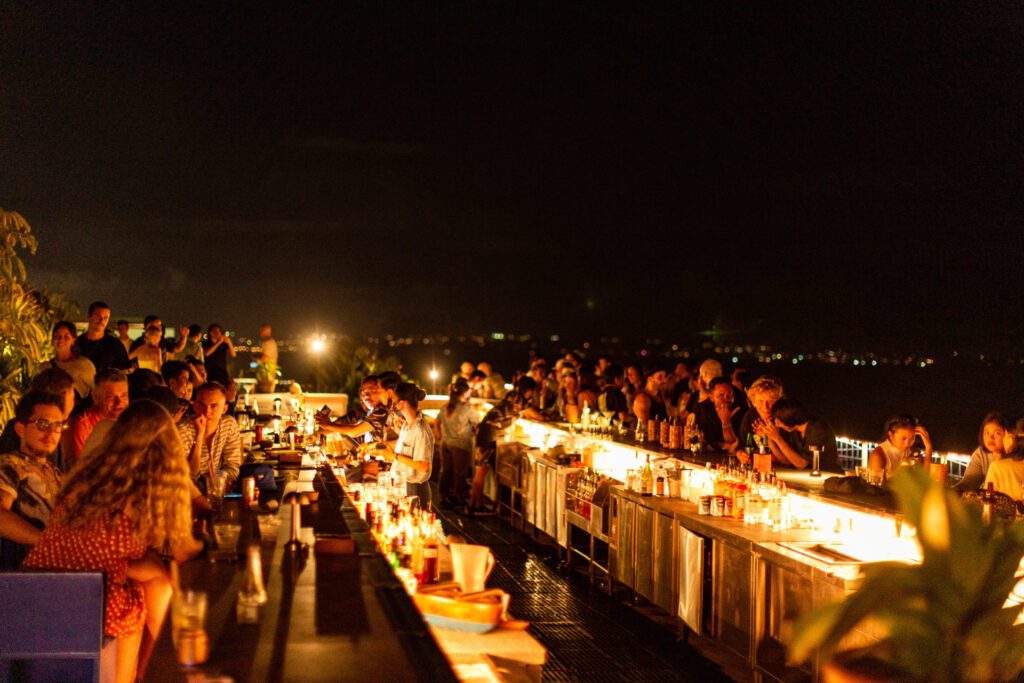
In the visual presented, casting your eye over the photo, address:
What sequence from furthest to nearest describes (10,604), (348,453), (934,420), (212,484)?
(934,420) < (348,453) < (212,484) < (10,604)

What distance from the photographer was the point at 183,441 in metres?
5.86

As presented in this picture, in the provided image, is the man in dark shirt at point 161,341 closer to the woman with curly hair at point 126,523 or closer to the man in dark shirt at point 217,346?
the man in dark shirt at point 217,346

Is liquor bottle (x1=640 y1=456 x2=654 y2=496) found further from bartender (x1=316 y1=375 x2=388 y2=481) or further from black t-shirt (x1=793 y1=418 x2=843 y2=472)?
bartender (x1=316 y1=375 x2=388 y2=481)

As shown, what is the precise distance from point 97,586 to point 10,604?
0.27m

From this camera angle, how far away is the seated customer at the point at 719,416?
8.62 metres

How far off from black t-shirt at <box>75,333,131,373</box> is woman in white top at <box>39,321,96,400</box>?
0.91 meters

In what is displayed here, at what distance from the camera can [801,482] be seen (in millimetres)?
6508

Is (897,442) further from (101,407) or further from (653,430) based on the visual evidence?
(101,407)

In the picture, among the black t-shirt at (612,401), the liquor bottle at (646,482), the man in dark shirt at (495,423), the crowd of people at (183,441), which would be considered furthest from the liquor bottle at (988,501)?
the man in dark shirt at (495,423)

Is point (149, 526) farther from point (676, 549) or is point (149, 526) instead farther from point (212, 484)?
point (676, 549)

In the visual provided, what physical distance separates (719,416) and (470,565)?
5.15m

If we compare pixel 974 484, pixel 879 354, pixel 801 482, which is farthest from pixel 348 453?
pixel 879 354

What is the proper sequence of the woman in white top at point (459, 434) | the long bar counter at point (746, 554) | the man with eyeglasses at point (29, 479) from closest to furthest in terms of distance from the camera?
the man with eyeglasses at point (29, 479) < the long bar counter at point (746, 554) < the woman in white top at point (459, 434)

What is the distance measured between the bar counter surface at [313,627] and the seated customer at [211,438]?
6.89ft
